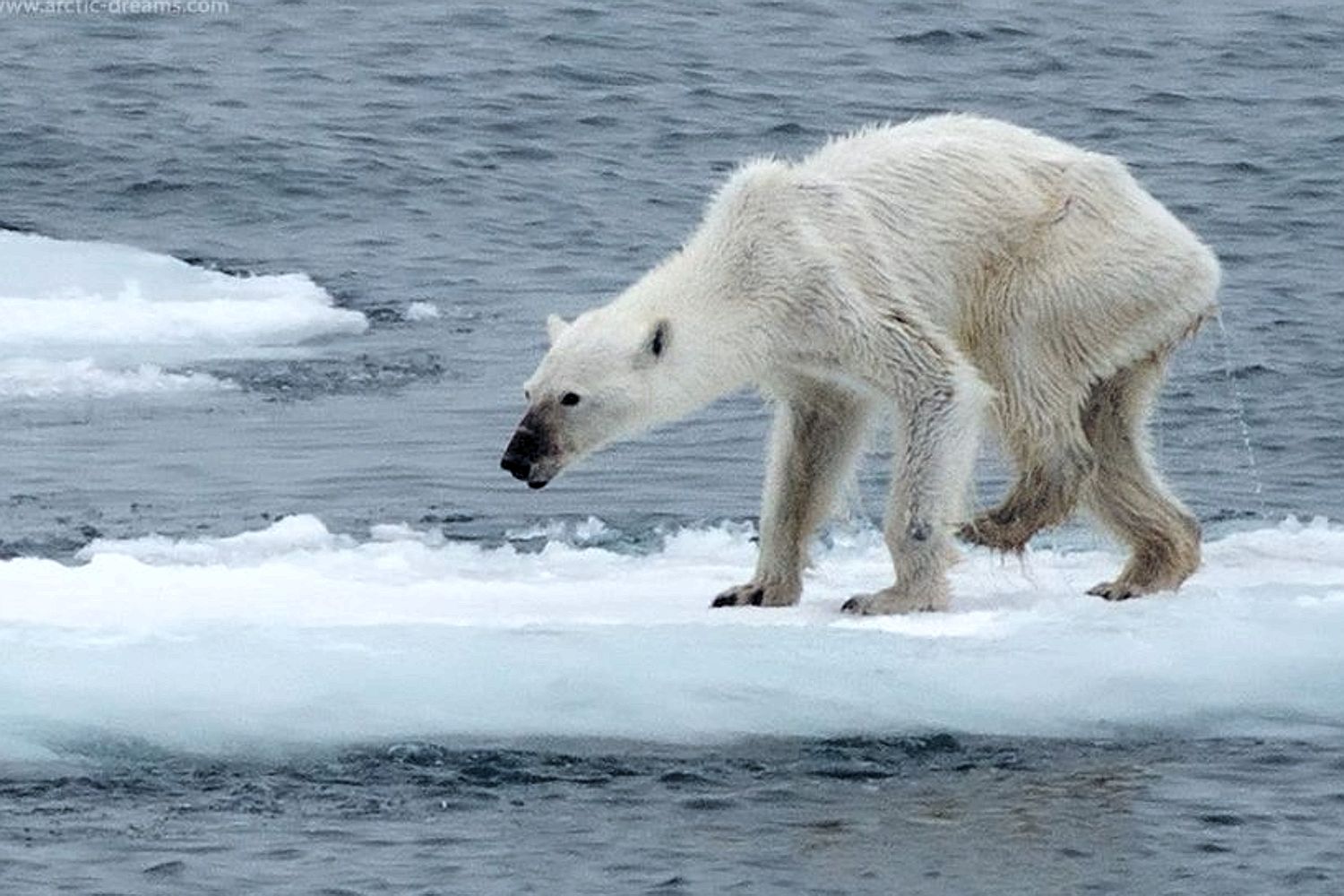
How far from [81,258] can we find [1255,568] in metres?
9.33

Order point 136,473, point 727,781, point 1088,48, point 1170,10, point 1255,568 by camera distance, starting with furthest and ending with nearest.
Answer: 1. point 1170,10
2. point 1088,48
3. point 136,473
4. point 1255,568
5. point 727,781

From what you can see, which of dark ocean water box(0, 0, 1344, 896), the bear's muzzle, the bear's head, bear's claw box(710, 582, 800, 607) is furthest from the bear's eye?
dark ocean water box(0, 0, 1344, 896)

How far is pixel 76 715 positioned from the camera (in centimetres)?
885

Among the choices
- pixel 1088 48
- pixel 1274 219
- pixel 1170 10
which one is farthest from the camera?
pixel 1170 10

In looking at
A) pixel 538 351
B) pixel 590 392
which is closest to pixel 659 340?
pixel 590 392

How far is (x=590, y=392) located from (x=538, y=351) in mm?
6945

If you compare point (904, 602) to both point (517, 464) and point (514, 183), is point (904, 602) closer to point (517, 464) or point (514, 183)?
point (517, 464)

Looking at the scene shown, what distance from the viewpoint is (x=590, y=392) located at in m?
9.50

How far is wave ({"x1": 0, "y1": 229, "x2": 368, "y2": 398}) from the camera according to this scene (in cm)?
1544

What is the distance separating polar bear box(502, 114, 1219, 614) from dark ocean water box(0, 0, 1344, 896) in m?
1.11

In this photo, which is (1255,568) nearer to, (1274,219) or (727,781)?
(727,781)

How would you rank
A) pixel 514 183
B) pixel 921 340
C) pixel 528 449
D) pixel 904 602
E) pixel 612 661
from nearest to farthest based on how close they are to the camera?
1. pixel 612 661
2. pixel 528 449
3. pixel 921 340
4. pixel 904 602
5. pixel 514 183

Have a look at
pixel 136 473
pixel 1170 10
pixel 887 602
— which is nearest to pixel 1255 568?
pixel 887 602

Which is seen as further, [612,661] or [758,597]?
[758,597]
